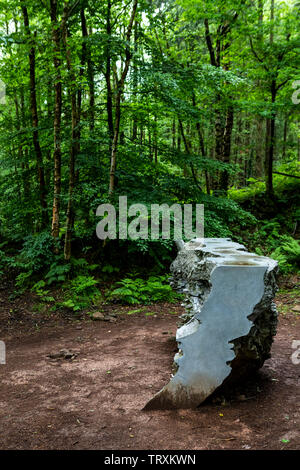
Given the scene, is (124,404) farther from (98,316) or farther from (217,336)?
(98,316)

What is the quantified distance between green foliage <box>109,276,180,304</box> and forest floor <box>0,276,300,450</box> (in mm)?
1525

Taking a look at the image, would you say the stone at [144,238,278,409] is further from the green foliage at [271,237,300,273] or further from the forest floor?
the green foliage at [271,237,300,273]

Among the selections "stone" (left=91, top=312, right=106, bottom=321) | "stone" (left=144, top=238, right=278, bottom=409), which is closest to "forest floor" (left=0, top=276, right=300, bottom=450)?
"stone" (left=144, top=238, right=278, bottom=409)

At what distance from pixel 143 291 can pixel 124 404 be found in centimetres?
486

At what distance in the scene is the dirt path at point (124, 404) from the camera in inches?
114

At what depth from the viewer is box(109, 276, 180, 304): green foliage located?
8000 mm

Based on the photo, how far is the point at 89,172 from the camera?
8.98 m

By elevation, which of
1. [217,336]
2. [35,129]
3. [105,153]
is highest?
[35,129]

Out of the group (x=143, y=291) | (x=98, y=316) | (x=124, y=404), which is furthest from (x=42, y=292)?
(x=124, y=404)

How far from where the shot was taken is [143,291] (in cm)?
843

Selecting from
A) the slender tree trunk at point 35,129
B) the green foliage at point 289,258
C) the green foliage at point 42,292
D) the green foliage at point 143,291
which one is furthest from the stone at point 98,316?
the green foliage at point 289,258

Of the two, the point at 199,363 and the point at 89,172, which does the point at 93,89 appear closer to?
the point at 89,172

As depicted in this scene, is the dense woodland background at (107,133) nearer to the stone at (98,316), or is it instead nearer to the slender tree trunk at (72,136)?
the slender tree trunk at (72,136)

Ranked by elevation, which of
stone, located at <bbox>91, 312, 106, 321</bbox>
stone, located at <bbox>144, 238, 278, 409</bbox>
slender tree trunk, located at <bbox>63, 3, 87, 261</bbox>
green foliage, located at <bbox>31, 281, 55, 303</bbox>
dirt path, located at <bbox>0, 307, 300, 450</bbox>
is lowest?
stone, located at <bbox>91, 312, 106, 321</bbox>
